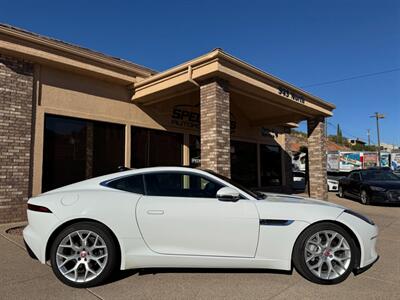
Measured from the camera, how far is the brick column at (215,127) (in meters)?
7.94

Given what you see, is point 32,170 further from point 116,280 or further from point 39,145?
point 116,280

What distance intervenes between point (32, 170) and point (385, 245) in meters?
7.81

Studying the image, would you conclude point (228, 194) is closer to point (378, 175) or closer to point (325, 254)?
point (325, 254)

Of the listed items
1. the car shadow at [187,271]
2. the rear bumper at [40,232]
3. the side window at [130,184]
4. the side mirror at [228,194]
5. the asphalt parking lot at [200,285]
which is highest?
the side window at [130,184]

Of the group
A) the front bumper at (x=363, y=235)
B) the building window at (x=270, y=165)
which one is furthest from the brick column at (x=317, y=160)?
the front bumper at (x=363, y=235)

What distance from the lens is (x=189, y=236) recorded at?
149 inches

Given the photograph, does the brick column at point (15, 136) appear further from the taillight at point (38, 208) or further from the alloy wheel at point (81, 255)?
the alloy wheel at point (81, 255)

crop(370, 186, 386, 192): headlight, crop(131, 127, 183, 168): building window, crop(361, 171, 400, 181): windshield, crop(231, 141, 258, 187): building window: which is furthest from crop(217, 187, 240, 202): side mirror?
crop(361, 171, 400, 181): windshield

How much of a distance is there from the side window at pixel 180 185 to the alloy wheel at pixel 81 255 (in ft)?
2.78

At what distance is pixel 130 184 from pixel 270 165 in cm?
1321

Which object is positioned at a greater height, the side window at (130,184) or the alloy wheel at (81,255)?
the side window at (130,184)

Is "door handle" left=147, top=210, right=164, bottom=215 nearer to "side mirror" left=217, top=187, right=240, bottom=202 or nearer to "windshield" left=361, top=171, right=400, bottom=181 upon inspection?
"side mirror" left=217, top=187, right=240, bottom=202

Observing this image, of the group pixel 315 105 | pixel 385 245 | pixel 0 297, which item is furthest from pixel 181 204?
pixel 315 105

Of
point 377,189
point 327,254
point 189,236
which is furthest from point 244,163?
point 189,236
